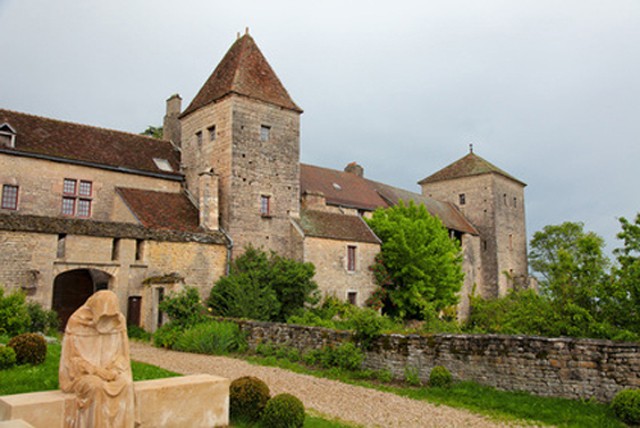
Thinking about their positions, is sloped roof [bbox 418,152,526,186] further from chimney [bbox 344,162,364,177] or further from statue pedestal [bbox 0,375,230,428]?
statue pedestal [bbox 0,375,230,428]

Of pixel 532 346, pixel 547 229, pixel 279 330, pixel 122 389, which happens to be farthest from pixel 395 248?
pixel 547 229

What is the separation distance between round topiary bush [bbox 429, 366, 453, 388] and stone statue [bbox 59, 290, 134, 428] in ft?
22.1

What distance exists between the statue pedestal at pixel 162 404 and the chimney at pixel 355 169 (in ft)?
93.4

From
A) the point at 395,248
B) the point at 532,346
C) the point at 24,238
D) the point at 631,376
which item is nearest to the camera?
the point at 631,376

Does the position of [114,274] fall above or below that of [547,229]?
below

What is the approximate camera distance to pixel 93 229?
1711cm

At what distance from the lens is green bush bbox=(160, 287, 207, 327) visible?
659 inches

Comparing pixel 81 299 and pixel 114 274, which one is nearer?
pixel 114 274

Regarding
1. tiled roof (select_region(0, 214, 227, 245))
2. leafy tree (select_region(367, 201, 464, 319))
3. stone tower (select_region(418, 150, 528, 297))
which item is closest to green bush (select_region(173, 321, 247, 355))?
tiled roof (select_region(0, 214, 227, 245))

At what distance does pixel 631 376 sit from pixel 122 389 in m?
7.98

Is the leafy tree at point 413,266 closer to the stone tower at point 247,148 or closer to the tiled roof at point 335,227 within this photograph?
the tiled roof at point 335,227

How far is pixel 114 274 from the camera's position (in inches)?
684

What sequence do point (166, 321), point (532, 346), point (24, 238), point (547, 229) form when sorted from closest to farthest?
point (532, 346), point (24, 238), point (166, 321), point (547, 229)

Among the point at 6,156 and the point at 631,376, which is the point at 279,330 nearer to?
the point at 631,376
